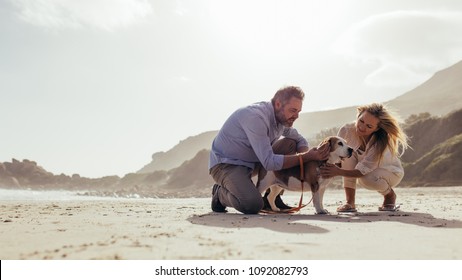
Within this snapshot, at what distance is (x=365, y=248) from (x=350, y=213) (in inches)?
133

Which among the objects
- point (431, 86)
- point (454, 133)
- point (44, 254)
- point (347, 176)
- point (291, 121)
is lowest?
point (44, 254)

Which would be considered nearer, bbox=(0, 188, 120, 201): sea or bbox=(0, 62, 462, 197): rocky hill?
bbox=(0, 188, 120, 201): sea

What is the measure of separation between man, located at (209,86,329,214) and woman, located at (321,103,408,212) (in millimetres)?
771

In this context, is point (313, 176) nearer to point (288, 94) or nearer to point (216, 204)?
point (288, 94)

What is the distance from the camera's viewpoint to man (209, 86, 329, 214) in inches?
237

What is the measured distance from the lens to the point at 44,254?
127 inches

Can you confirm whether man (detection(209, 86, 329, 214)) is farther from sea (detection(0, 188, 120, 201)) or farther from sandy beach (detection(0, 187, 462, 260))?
sea (detection(0, 188, 120, 201))

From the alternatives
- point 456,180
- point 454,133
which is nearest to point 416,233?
point 456,180

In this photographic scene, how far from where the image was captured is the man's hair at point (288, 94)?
605 centimetres

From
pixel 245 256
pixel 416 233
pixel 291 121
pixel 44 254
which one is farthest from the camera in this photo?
pixel 291 121

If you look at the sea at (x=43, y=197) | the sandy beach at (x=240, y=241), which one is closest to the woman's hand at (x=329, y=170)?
the sandy beach at (x=240, y=241)

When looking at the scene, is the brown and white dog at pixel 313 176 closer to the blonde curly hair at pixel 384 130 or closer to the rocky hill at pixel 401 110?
the blonde curly hair at pixel 384 130

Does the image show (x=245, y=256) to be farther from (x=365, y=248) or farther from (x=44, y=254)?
(x=44, y=254)

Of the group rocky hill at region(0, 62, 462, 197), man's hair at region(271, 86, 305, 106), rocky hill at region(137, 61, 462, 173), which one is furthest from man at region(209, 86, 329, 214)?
rocky hill at region(137, 61, 462, 173)
